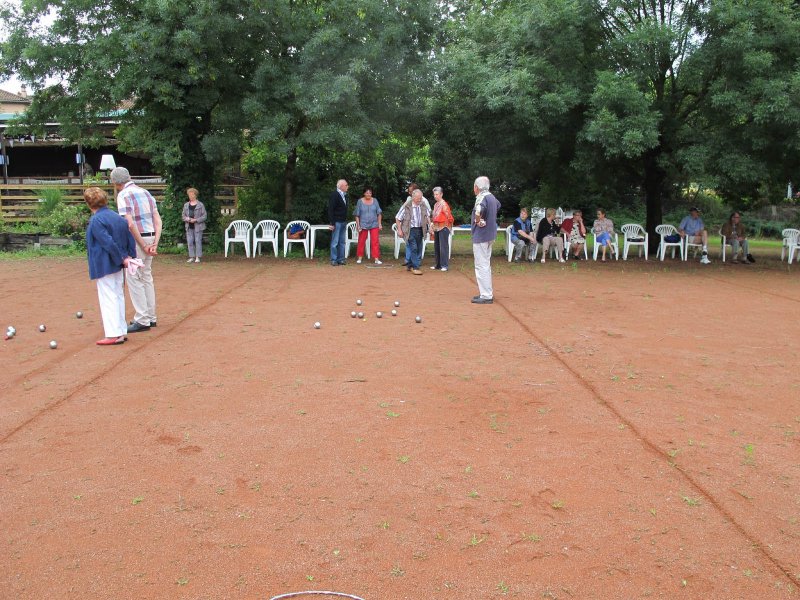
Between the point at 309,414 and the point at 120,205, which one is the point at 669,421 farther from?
the point at 120,205

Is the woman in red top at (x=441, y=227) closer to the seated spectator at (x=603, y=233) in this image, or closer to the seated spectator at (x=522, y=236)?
the seated spectator at (x=522, y=236)

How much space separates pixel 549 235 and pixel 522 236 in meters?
1.03

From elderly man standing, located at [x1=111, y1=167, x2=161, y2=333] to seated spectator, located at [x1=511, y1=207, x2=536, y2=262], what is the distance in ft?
31.1

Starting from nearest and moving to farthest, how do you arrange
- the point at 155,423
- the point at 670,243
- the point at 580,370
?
the point at 155,423, the point at 580,370, the point at 670,243

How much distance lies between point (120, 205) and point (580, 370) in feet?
16.9

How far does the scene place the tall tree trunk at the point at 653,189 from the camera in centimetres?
1642

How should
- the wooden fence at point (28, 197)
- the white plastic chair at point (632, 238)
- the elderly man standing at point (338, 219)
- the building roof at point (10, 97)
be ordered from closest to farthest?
the elderly man standing at point (338, 219) → the white plastic chair at point (632, 238) → the wooden fence at point (28, 197) → the building roof at point (10, 97)

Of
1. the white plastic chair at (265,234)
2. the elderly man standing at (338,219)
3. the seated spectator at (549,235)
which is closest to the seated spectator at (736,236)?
the seated spectator at (549,235)

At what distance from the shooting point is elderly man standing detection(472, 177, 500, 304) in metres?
9.91

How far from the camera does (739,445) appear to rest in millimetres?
4434

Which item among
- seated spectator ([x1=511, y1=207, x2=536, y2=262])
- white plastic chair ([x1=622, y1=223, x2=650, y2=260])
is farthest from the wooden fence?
white plastic chair ([x1=622, y1=223, x2=650, y2=260])

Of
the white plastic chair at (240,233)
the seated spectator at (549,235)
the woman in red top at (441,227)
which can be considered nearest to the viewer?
the woman in red top at (441,227)

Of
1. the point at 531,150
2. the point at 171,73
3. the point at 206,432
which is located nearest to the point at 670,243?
the point at 531,150

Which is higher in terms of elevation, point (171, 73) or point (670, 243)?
point (171, 73)
